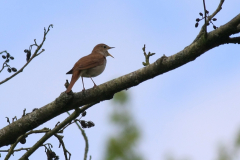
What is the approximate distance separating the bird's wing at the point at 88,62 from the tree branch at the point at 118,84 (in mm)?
2445

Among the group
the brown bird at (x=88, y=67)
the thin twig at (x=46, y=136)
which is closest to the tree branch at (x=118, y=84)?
the thin twig at (x=46, y=136)

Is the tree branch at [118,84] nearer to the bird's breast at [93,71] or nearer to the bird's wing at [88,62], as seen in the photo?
the bird's wing at [88,62]

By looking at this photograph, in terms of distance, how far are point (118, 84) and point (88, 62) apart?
315 cm

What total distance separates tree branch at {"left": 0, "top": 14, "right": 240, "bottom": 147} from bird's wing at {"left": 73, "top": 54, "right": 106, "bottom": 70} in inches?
96.3

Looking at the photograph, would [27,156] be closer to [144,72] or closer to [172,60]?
[144,72]

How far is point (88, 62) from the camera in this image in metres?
7.21

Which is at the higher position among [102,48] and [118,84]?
[102,48]

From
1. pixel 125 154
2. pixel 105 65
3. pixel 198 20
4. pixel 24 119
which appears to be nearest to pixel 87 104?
pixel 24 119

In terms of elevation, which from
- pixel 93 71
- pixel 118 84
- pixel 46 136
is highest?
pixel 93 71

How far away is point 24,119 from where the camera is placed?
4.38 m

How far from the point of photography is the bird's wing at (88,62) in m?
6.83

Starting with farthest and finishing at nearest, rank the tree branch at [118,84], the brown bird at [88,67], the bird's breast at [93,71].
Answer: the bird's breast at [93,71], the brown bird at [88,67], the tree branch at [118,84]

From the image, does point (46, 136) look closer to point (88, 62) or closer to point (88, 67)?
point (88, 67)

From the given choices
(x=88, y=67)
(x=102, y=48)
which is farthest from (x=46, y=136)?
(x=102, y=48)
